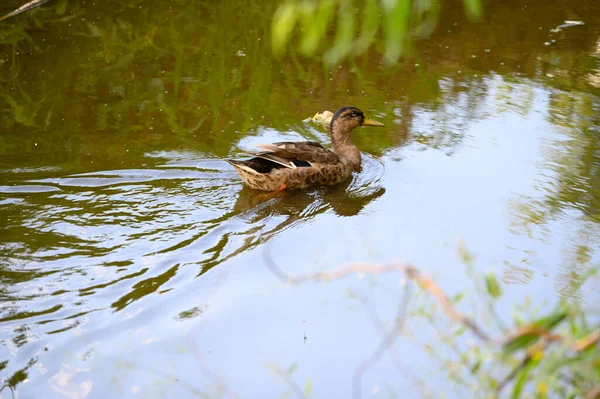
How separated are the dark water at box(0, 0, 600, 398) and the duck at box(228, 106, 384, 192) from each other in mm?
157

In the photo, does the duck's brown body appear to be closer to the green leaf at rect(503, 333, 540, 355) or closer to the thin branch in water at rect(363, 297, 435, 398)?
the thin branch in water at rect(363, 297, 435, 398)

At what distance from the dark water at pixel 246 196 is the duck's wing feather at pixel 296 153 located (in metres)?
0.32

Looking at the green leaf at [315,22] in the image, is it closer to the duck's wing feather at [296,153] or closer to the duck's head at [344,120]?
the duck's wing feather at [296,153]

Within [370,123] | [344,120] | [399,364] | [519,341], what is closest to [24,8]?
[344,120]

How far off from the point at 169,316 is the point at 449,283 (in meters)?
1.90

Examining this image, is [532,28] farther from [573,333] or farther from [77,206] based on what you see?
[573,333]

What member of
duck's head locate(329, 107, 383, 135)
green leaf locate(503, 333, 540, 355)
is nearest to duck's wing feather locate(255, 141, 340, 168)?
duck's head locate(329, 107, 383, 135)

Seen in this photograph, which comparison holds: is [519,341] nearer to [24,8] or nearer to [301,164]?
[301,164]

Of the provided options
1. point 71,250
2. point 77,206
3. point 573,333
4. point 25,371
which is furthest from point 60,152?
point 573,333

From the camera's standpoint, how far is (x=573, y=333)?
2.54m

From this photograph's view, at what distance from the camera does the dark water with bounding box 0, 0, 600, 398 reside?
425 centimetres

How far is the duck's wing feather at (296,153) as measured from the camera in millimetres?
6812


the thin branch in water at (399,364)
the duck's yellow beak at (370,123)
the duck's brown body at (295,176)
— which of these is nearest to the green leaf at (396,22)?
the thin branch in water at (399,364)

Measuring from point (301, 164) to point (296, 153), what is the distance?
0.12m
